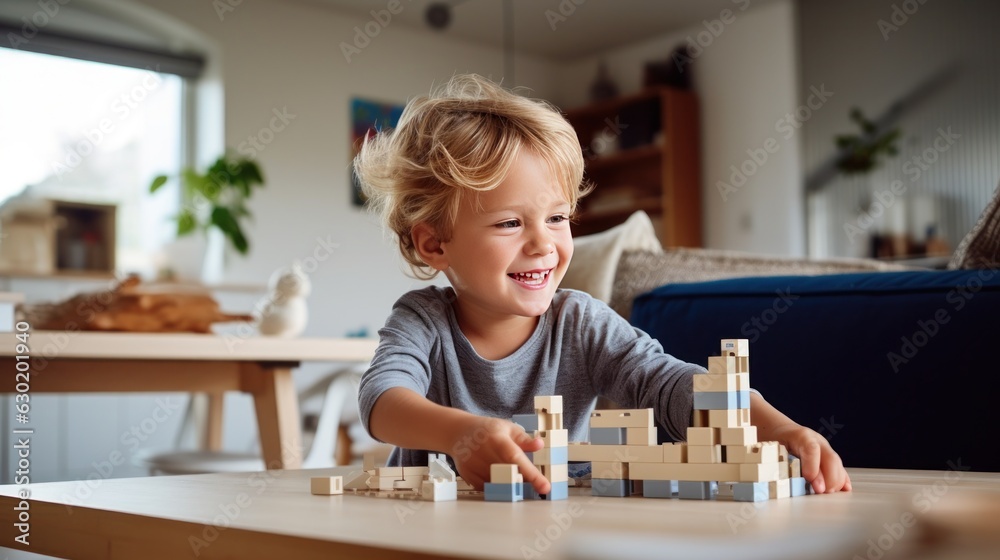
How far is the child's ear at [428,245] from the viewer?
3.77 feet

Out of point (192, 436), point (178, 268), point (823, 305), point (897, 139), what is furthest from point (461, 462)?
point (897, 139)

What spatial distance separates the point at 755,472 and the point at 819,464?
115mm

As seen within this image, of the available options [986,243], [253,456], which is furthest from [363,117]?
[986,243]

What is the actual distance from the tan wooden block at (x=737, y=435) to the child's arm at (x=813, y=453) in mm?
86

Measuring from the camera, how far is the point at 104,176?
199 inches

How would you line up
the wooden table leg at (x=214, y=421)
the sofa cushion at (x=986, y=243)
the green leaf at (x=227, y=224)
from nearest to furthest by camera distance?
the sofa cushion at (x=986, y=243) < the wooden table leg at (x=214, y=421) < the green leaf at (x=227, y=224)

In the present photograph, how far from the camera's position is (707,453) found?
0.73 m

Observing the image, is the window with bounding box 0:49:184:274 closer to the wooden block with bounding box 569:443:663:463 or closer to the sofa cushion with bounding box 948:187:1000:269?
the sofa cushion with bounding box 948:187:1000:269

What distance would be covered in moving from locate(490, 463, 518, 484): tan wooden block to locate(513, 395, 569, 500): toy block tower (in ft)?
0.10

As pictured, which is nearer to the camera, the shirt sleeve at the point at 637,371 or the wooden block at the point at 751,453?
the wooden block at the point at 751,453

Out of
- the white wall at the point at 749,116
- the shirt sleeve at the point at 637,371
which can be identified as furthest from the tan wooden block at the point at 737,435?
the white wall at the point at 749,116

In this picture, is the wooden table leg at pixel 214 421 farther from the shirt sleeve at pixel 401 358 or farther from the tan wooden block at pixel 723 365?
the tan wooden block at pixel 723 365

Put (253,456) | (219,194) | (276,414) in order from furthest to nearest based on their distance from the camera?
1. (219,194)
2. (253,456)
3. (276,414)

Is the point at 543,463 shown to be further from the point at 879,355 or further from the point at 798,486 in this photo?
the point at 879,355
